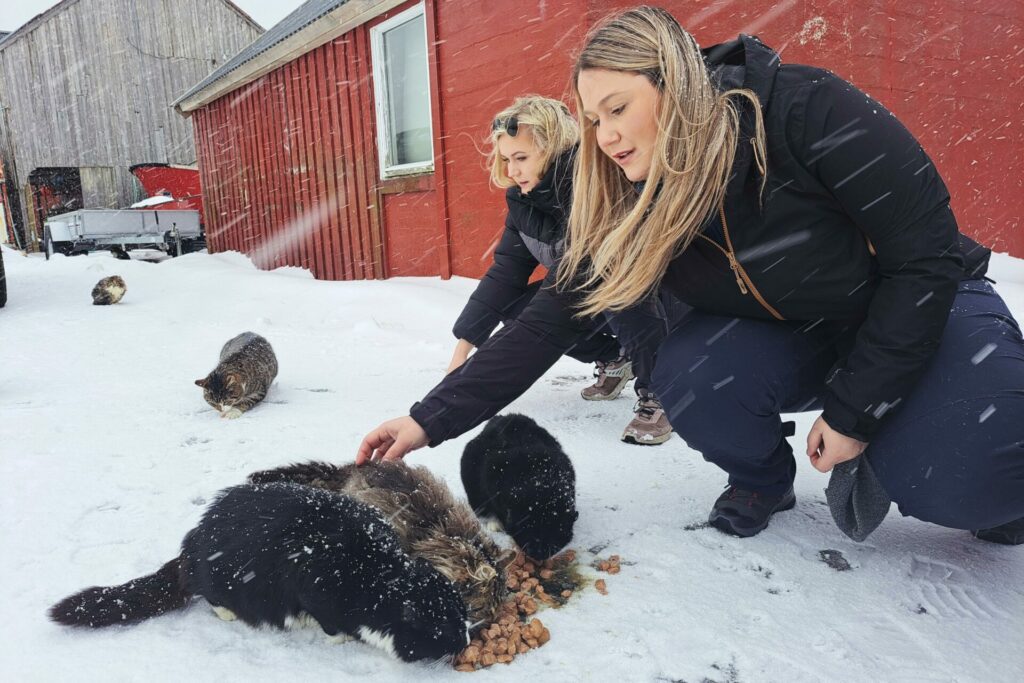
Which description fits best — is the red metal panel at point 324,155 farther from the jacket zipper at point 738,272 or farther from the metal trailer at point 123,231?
the jacket zipper at point 738,272

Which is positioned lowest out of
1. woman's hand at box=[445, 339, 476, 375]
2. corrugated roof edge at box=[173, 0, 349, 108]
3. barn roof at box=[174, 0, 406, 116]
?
woman's hand at box=[445, 339, 476, 375]

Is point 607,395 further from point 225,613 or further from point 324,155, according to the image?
point 324,155

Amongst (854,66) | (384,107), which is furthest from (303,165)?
(854,66)

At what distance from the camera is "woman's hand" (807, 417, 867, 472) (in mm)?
1752

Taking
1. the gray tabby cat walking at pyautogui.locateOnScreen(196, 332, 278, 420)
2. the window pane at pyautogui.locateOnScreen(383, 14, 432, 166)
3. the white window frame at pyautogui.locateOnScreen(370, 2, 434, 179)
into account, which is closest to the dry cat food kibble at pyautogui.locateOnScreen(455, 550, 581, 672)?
the gray tabby cat walking at pyautogui.locateOnScreen(196, 332, 278, 420)

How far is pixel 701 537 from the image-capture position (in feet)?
7.09

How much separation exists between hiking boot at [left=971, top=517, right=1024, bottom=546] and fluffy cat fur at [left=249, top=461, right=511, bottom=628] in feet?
4.85

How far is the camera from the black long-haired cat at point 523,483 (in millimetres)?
2023

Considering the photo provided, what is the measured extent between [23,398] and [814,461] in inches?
168

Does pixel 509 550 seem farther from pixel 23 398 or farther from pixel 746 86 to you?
pixel 23 398

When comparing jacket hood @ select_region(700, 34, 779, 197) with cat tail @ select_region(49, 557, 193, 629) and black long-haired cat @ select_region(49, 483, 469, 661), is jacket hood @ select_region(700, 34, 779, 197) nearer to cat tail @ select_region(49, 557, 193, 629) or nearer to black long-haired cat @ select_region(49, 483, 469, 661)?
black long-haired cat @ select_region(49, 483, 469, 661)

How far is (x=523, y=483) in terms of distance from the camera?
2.09 meters

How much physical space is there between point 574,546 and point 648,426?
3.60ft

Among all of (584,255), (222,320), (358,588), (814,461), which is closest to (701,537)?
(814,461)
